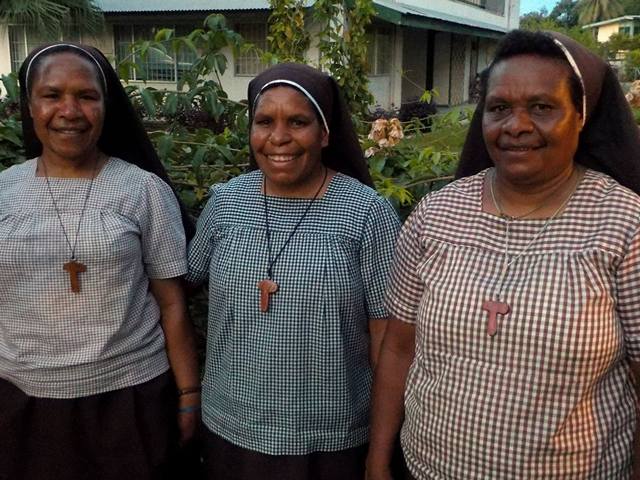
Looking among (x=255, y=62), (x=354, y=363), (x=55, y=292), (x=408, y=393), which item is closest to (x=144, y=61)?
(x=55, y=292)

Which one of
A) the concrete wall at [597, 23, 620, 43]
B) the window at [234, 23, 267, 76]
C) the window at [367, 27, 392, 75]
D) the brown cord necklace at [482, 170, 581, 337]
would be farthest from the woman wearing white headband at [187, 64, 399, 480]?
the concrete wall at [597, 23, 620, 43]

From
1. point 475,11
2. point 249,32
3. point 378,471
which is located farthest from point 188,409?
point 475,11

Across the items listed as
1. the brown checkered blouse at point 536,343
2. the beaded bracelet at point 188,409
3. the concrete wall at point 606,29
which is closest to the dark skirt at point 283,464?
the beaded bracelet at point 188,409

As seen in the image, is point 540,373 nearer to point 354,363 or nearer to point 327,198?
point 354,363

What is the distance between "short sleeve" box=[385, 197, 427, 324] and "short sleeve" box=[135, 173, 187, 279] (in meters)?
0.70

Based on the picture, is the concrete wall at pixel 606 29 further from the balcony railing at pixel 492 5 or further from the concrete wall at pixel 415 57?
the concrete wall at pixel 415 57

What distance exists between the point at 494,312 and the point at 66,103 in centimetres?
133

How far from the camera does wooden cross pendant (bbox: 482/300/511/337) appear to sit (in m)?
1.62

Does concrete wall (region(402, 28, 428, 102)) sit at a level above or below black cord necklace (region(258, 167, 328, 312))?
above

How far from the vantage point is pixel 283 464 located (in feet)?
6.84

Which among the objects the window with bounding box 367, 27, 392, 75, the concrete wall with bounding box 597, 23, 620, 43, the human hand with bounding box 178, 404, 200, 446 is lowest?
the human hand with bounding box 178, 404, 200, 446

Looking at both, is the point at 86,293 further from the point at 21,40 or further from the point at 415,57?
the point at 415,57

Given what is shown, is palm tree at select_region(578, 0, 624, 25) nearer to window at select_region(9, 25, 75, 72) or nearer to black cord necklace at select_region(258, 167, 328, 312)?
window at select_region(9, 25, 75, 72)

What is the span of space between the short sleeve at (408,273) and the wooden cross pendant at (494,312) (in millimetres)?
240
